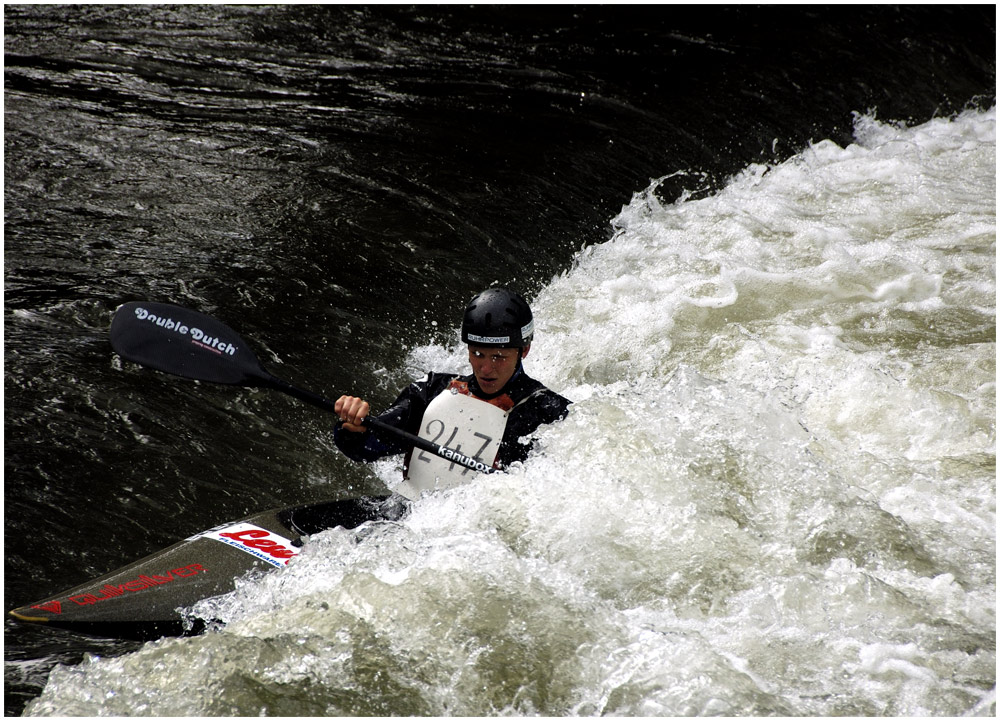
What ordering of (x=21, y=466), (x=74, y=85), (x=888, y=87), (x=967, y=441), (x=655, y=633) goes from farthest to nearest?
(x=888, y=87), (x=74, y=85), (x=967, y=441), (x=21, y=466), (x=655, y=633)

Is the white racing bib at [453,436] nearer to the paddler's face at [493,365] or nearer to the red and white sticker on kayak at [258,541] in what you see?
the paddler's face at [493,365]

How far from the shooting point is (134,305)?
13.0ft

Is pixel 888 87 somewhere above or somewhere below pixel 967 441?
above

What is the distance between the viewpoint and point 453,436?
3699mm

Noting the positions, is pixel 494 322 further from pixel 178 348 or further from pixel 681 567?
pixel 178 348

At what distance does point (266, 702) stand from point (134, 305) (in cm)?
209

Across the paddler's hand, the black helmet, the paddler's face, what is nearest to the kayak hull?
the paddler's hand

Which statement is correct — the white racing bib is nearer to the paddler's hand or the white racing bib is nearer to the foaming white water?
the foaming white water

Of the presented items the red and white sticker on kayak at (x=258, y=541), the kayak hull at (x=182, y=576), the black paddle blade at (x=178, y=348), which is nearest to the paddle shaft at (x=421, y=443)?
the kayak hull at (x=182, y=576)

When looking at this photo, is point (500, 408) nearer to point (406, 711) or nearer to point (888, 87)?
point (406, 711)

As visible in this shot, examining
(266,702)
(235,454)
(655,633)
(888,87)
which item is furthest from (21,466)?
(888,87)

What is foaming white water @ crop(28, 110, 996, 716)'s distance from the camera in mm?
2719

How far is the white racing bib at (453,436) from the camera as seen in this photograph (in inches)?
144

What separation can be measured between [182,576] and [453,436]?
3.95ft
